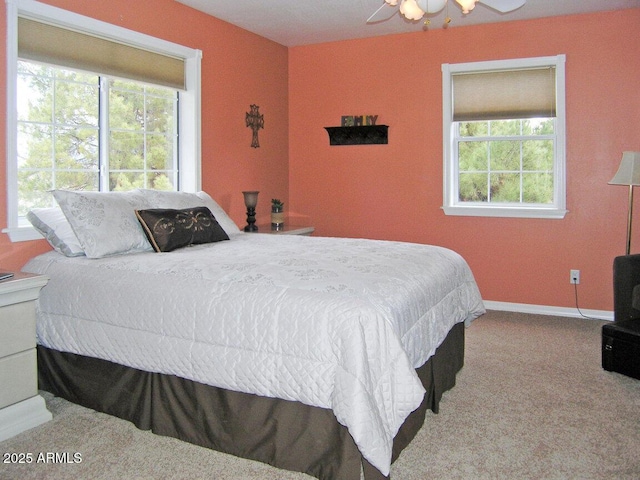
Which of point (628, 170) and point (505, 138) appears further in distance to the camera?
point (505, 138)

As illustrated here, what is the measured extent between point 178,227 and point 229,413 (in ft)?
4.24

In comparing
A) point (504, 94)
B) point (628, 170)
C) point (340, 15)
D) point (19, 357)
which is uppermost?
point (340, 15)

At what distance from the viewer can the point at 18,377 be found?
8.49ft

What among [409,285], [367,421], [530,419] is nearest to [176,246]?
[409,285]

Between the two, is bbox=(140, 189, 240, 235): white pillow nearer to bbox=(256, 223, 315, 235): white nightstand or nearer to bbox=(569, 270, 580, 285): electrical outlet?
bbox=(256, 223, 315, 235): white nightstand

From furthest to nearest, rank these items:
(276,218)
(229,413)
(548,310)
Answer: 1. (276,218)
2. (548,310)
3. (229,413)

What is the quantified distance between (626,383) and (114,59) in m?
3.76

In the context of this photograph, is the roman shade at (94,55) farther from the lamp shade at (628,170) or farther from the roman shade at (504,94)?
the lamp shade at (628,170)

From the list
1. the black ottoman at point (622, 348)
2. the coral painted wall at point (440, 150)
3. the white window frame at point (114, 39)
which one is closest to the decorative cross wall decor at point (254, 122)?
the coral painted wall at point (440, 150)

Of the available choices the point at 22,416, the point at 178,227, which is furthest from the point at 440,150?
the point at 22,416

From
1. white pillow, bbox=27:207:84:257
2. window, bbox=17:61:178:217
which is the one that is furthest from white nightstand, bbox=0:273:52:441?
window, bbox=17:61:178:217

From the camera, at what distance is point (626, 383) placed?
3.19 m

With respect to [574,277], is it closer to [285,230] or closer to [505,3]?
[285,230]

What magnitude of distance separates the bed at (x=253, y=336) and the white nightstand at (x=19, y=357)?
0.52 ft
